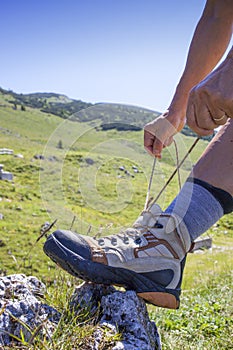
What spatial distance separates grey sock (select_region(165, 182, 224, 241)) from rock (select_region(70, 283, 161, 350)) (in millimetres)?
510

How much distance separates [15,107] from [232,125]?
12038cm

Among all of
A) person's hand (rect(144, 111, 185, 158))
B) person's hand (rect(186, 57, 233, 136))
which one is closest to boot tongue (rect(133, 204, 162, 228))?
person's hand (rect(144, 111, 185, 158))

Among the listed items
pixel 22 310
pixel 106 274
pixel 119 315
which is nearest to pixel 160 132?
pixel 106 274

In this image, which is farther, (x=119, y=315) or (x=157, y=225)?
(x=157, y=225)

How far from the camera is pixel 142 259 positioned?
89.8 inches

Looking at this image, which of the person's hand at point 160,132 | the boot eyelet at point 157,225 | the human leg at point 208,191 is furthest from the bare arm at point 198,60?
the boot eyelet at point 157,225

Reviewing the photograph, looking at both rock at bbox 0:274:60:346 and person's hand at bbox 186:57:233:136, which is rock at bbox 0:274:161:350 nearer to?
rock at bbox 0:274:60:346

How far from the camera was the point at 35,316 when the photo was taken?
6.28ft

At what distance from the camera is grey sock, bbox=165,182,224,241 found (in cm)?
222

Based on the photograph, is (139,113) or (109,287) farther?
(139,113)

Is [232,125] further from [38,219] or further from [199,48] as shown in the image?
[38,219]

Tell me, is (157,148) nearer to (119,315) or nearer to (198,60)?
(198,60)

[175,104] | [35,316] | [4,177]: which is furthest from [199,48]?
[4,177]

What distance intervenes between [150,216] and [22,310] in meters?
0.89
